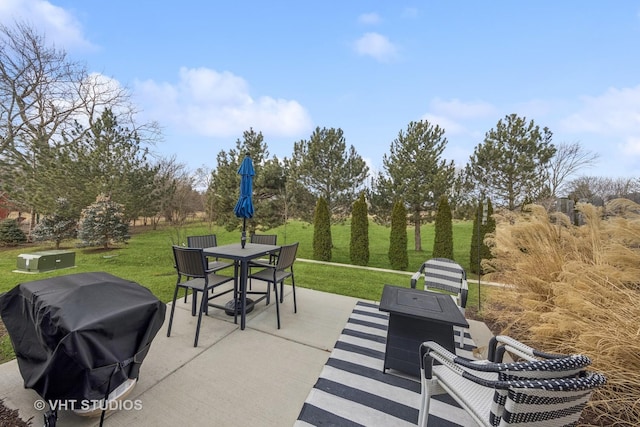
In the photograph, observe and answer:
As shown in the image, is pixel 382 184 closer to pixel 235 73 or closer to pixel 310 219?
pixel 310 219

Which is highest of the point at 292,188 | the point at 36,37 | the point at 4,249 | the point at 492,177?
the point at 36,37

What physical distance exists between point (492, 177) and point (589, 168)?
7768mm

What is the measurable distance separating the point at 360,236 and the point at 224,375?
246 inches

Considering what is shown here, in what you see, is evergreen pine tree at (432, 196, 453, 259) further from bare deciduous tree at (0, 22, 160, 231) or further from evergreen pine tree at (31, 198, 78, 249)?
evergreen pine tree at (31, 198, 78, 249)

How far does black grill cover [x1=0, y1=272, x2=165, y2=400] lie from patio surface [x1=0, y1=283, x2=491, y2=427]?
37cm

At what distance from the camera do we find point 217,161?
10.4 m

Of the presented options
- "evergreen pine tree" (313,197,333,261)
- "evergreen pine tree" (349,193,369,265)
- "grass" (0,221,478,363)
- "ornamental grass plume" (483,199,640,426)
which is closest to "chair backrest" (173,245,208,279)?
"grass" (0,221,478,363)

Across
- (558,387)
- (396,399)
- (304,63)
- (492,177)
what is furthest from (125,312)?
(492,177)

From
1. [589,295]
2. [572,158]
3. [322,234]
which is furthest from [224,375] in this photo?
[572,158]

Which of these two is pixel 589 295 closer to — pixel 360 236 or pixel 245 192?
pixel 245 192

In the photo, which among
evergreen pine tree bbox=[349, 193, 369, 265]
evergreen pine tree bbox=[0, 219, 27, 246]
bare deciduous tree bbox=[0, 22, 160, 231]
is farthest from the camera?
evergreen pine tree bbox=[0, 219, 27, 246]

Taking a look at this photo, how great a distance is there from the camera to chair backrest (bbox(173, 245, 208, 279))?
264 cm

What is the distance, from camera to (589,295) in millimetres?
1854

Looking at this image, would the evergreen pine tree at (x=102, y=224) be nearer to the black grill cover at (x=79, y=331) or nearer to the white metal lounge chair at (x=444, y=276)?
the black grill cover at (x=79, y=331)
